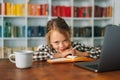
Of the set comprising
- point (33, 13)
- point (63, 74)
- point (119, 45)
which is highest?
point (33, 13)

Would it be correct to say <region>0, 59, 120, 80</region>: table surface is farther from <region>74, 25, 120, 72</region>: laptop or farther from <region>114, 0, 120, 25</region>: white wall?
<region>114, 0, 120, 25</region>: white wall

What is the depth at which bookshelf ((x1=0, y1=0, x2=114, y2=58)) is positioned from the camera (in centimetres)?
432

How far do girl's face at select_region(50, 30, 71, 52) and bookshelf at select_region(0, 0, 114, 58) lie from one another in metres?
2.52

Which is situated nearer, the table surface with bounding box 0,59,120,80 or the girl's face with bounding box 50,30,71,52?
the table surface with bounding box 0,59,120,80

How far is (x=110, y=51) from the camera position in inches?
44.5

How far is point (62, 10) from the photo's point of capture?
4520 millimetres

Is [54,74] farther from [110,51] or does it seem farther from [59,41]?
[59,41]

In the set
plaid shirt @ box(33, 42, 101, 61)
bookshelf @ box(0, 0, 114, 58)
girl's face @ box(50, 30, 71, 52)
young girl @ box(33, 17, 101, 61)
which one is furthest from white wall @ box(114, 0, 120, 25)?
girl's face @ box(50, 30, 71, 52)

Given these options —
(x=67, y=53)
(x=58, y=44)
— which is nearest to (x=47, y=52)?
(x=58, y=44)

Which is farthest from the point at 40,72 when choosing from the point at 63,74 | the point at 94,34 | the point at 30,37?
the point at 94,34

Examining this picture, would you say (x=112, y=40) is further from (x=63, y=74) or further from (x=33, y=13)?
(x=33, y=13)

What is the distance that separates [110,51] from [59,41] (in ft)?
2.61

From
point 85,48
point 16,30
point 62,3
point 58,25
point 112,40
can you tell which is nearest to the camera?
point 112,40

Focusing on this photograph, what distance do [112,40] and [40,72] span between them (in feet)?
1.29
